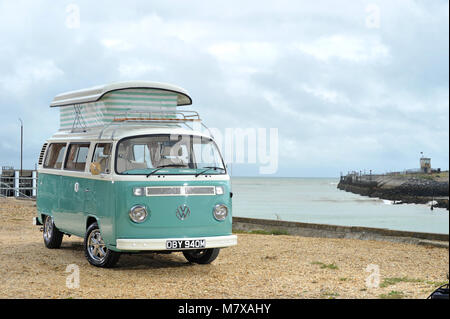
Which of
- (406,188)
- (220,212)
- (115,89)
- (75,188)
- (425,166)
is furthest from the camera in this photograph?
(425,166)

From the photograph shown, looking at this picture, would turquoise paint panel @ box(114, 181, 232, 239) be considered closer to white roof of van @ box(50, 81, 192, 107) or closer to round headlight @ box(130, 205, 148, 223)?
round headlight @ box(130, 205, 148, 223)

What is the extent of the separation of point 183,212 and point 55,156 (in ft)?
14.2

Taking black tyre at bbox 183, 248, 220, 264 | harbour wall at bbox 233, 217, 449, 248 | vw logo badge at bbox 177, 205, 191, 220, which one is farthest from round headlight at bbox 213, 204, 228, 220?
harbour wall at bbox 233, 217, 449, 248

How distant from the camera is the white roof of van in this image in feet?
36.7


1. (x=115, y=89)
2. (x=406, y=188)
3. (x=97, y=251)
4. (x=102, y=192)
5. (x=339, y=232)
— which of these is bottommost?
(x=406, y=188)

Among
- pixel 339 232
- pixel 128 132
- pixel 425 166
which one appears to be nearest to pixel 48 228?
pixel 128 132

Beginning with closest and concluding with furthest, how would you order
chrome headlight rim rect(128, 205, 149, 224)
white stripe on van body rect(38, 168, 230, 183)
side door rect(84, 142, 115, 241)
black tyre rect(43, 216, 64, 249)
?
1. chrome headlight rim rect(128, 205, 149, 224)
2. white stripe on van body rect(38, 168, 230, 183)
3. side door rect(84, 142, 115, 241)
4. black tyre rect(43, 216, 64, 249)

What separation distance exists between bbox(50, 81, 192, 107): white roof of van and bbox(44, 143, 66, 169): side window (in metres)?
0.94

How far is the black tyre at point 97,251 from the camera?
34.1 feet

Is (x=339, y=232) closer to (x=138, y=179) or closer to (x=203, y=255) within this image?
(x=203, y=255)

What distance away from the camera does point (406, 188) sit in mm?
99688

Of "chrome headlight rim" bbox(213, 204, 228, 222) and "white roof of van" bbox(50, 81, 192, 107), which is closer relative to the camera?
"chrome headlight rim" bbox(213, 204, 228, 222)
